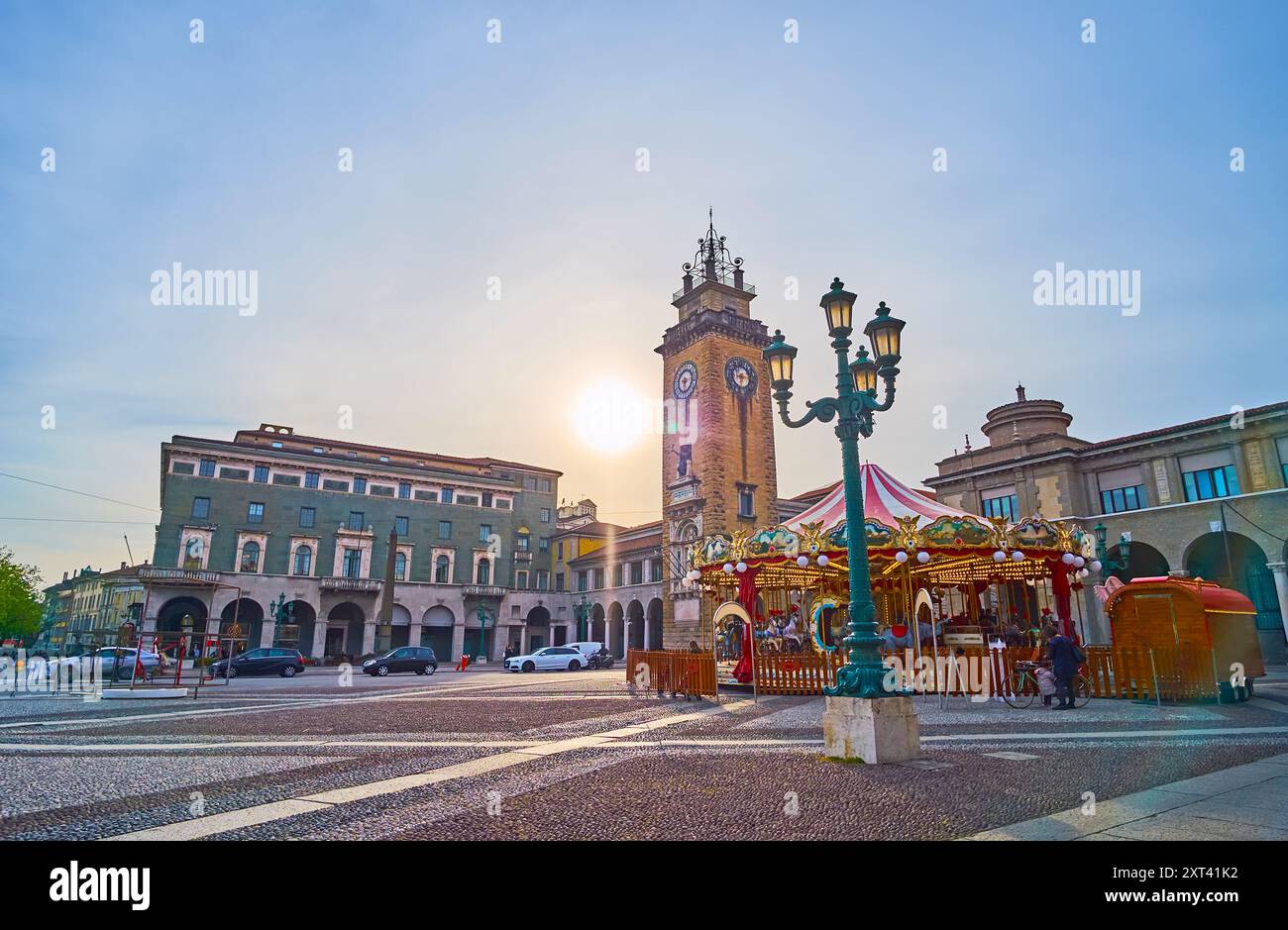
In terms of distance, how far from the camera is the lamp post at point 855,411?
800 cm

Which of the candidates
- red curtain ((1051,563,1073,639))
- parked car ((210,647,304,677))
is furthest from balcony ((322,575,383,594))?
red curtain ((1051,563,1073,639))

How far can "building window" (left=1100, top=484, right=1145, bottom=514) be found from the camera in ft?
99.3

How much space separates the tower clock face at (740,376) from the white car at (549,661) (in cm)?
1743

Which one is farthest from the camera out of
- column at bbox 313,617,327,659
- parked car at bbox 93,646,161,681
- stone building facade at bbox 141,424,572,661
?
column at bbox 313,617,327,659

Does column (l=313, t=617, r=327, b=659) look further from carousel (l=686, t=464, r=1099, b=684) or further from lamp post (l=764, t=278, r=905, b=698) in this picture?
lamp post (l=764, t=278, r=905, b=698)

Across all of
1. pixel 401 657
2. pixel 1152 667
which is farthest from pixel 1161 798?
pixel 401 657

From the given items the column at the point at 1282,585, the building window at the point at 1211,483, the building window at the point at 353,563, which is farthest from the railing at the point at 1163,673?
the building window at the point at 353,563

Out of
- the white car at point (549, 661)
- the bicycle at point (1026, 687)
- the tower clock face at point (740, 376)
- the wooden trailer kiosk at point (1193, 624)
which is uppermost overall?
the tower clock face at point (740, 376)

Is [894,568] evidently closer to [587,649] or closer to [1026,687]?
[1026,687]

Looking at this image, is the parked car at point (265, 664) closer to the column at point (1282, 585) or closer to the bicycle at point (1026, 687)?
the bicycle at point (1026, 687)

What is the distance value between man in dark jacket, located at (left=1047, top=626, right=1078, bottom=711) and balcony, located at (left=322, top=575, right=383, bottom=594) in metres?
44.8

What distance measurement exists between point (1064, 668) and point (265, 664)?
31.5 metres

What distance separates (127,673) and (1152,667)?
1211 inches
